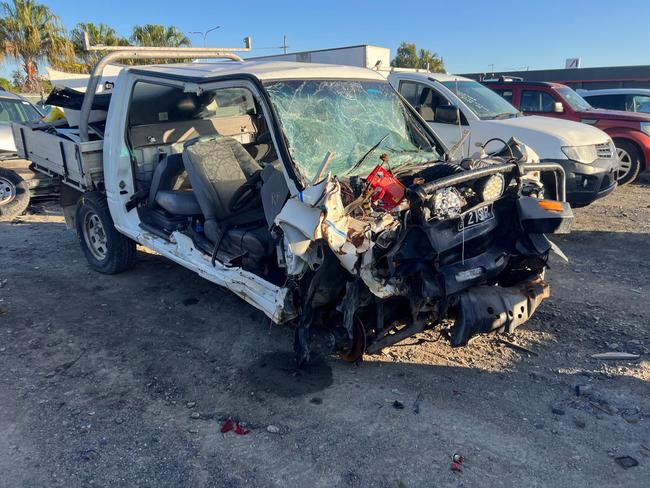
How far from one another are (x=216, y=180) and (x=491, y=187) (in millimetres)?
Answer: 2228

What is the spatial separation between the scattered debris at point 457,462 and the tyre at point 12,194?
804cm

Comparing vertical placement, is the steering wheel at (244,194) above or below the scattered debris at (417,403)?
above

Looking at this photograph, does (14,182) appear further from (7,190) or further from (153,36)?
(153,36)

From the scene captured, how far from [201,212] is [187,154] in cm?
54

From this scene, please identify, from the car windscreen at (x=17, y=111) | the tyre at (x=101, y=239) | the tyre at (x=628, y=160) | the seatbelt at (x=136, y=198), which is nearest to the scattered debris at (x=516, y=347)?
the seatbelt at (x=136, y=198)

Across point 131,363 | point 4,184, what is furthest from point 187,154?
point 4,184

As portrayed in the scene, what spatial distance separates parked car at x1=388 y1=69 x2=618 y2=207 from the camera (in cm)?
693

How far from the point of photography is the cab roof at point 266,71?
3961 mm

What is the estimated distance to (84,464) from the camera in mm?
2807

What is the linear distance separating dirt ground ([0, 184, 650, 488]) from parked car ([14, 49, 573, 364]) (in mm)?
379

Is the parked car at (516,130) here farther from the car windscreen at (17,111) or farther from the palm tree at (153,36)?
the palm tree at (153,36)

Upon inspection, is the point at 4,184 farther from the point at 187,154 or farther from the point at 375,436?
the point at 375,436

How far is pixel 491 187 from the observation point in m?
3.43

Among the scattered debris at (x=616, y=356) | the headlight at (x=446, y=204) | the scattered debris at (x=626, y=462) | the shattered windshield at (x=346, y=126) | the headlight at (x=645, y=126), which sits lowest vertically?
the scattered debris at (x=626, y=462)
